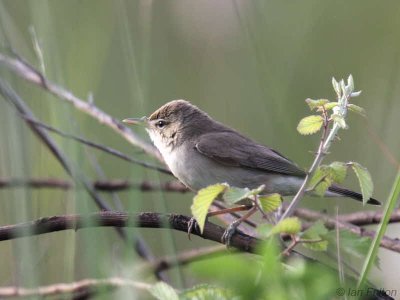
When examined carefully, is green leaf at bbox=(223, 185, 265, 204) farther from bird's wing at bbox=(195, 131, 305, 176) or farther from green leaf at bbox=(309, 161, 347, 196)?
bird's wing at bbox=(195, 131, 305, 176)

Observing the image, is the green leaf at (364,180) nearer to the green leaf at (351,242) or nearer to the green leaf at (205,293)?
the green leaf at (351,242)

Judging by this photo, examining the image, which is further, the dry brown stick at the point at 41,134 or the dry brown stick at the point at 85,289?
the dry brown stick at the point at 41,134

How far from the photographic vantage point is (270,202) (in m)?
1.38

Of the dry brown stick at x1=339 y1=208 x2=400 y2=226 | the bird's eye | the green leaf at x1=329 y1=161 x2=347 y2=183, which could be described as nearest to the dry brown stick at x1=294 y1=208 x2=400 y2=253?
the dry brown stick at x1=339 y1=208 x2=400 y2=226

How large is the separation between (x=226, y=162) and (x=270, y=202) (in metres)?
1.97

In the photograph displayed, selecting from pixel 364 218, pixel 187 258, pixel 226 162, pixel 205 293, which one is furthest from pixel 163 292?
pixel 226 162

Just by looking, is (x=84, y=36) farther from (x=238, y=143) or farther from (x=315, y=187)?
(x=238, y=143)

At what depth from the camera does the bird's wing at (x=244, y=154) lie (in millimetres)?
3299

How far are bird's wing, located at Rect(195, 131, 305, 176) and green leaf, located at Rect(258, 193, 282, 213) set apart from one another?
1867mm

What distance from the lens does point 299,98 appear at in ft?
13.6

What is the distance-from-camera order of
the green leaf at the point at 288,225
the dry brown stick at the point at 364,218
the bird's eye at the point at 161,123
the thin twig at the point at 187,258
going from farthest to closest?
the bird's eye at the point at 161,123, the dry brown stick at the point at 364,218, the thin twig at the point at 187,258, the green leaf at the point at 288,225

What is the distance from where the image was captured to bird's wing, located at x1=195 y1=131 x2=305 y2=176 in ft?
10.8

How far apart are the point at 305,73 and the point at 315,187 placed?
2.62 m

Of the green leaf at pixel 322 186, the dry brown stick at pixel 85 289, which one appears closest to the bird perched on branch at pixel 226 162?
the dry brown stick at pixel 85 289
